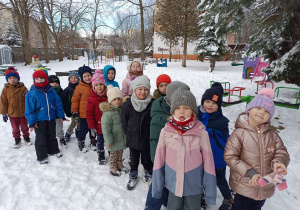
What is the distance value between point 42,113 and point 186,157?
119 inches

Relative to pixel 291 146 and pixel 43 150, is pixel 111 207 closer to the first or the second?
pixel 43 150

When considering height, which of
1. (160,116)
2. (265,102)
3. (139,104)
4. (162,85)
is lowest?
(160,116)

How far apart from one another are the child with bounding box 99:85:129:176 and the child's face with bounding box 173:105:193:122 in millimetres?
1517

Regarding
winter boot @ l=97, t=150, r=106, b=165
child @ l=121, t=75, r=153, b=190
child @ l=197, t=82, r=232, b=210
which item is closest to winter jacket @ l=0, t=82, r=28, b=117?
winter boot @ l=97, t=150, r=106, b=165

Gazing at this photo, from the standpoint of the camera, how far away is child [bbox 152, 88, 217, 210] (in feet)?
6.08

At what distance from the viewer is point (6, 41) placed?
28203 mm

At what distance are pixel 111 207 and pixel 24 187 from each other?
148 centimetres

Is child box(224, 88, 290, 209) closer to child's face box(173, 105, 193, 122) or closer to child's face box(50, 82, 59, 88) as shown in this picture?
child's face box(173, 105, 193, 122)

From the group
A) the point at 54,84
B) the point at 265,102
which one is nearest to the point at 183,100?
the point at 265,102

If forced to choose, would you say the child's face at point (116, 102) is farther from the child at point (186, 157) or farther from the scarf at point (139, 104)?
the child at point (186, 157)

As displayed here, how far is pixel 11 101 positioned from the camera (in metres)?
3.94

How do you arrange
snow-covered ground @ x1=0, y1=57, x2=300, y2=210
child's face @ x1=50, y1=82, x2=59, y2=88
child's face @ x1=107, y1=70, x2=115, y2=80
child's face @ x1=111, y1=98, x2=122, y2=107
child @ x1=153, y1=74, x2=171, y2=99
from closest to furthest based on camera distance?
snow-covered ground @ x1=0, y1=57, x2=300, y2=210, child @ x1=153, y1=74, x2=171, y2=99, child's face @ x1=111, y1=98, x2=122, y2=107, child's face @ x1=107, y1=70, x2=115, y2=80, child's face @ x1=50, y1=82, x2=59, y2=88

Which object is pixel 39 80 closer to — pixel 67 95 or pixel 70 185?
pixel 67 95

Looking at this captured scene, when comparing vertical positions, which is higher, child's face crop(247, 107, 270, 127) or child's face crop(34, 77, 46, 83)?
child's face crop(34, 77, 46, 83)
